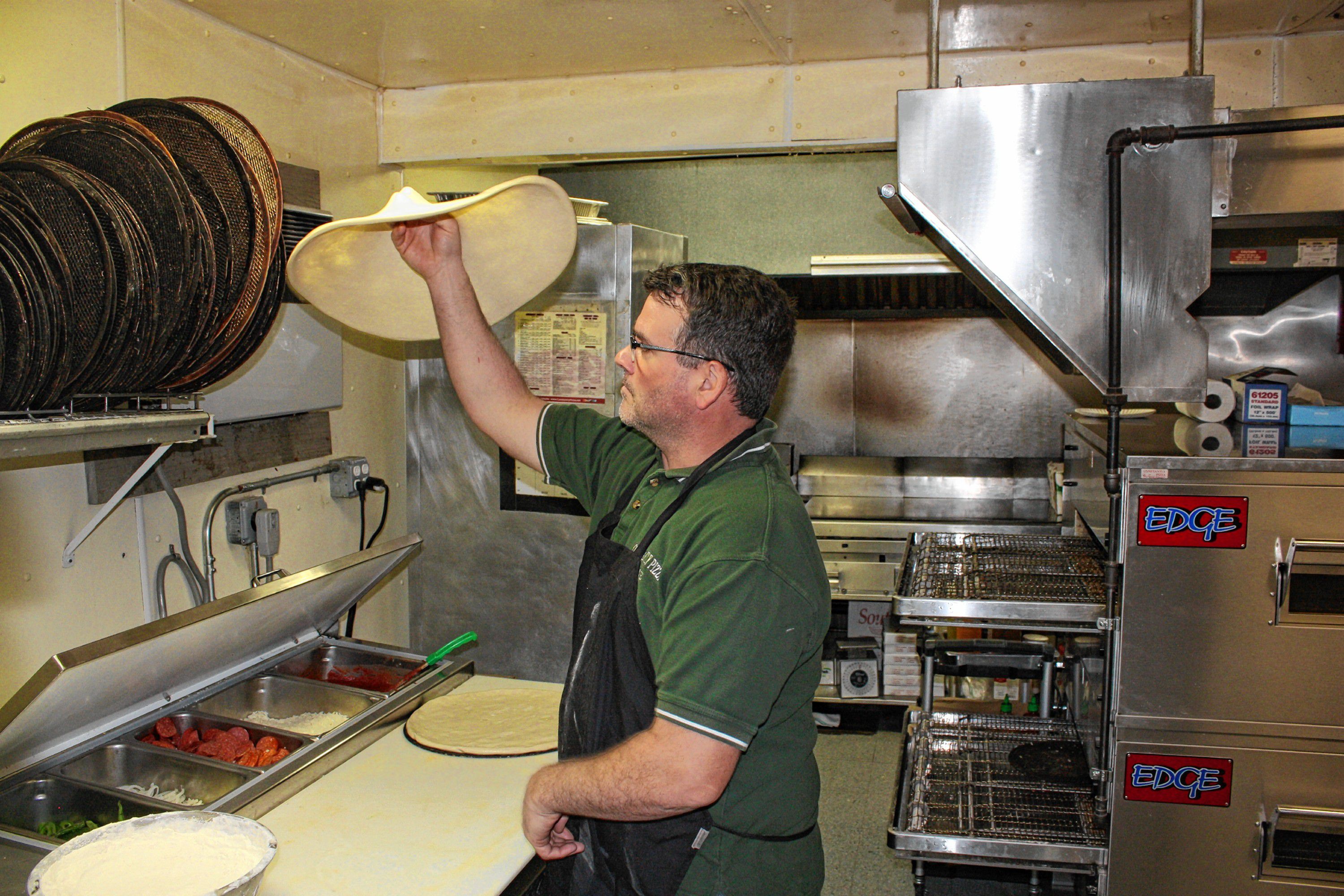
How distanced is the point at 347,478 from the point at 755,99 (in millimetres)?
1861

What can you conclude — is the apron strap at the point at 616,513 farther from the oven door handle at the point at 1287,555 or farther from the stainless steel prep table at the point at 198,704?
the oven door handle at the point at 1287,555

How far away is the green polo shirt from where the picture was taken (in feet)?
4.51

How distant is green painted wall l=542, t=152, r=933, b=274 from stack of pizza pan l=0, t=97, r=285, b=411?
2507mm

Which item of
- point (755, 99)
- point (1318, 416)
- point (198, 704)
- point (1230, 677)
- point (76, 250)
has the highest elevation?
point (755, 99)

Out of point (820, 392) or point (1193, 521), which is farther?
point (820, 392)

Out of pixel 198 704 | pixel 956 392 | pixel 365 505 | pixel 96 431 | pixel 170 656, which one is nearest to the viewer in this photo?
pixel 96 431

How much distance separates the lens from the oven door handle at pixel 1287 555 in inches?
79.9

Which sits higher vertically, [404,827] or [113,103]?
[113,103]

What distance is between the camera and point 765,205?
14.2ft

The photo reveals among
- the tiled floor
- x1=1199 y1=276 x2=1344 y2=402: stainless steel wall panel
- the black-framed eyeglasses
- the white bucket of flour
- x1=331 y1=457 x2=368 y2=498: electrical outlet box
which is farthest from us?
x1=1199 y1=276 x2=1344 y2=402: stainless steel wall panel

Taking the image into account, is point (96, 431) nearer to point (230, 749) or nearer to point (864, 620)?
point (230, 749)

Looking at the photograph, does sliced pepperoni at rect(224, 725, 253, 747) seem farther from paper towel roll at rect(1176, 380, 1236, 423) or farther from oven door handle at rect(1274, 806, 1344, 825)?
paper towel roll at rect(1176, 380, 1236, 423)

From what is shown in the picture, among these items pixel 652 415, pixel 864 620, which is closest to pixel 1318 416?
pixel 652 415

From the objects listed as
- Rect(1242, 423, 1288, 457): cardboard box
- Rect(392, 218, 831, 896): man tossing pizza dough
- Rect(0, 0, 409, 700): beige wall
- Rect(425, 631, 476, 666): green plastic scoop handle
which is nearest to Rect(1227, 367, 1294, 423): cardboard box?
Rect(1242, 423, 1288, 457): cardboard box
